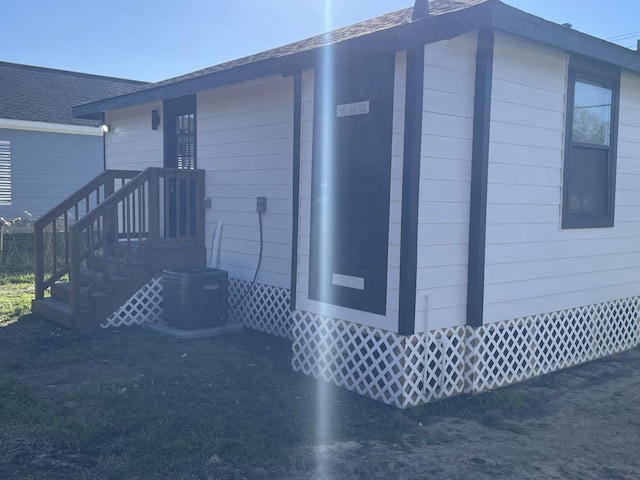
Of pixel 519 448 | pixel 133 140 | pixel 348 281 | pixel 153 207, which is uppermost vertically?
pixel 133 140

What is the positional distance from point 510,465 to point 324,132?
10.1 feet

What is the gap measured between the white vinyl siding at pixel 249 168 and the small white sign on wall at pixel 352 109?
1803 millimetres

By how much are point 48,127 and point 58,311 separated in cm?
1026

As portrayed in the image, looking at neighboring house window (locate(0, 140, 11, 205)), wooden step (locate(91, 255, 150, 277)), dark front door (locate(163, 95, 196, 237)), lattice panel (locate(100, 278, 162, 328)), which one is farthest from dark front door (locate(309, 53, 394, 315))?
neighboring house window (locate(0, 140, 11, 205))

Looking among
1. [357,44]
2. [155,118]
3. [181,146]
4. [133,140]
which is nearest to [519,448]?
[357,44]

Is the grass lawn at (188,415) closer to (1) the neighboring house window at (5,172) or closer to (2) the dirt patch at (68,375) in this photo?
(2) the dirt patch at (68,375)

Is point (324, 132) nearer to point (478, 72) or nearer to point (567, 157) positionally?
point (478, 72)

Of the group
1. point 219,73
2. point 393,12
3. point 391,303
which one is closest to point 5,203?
point 219,73

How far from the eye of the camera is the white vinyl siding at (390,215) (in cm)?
493

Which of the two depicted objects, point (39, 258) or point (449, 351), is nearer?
point (449, 351)

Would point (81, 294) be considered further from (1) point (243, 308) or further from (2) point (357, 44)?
(2) point (357, 44)

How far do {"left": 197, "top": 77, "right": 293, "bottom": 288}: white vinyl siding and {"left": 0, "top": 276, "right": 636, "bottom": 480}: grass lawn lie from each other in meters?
1.39

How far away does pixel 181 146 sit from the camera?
30.5 feet

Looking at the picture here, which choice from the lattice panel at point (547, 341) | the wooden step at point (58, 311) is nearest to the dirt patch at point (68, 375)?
the wooden step at point (58, 311)
